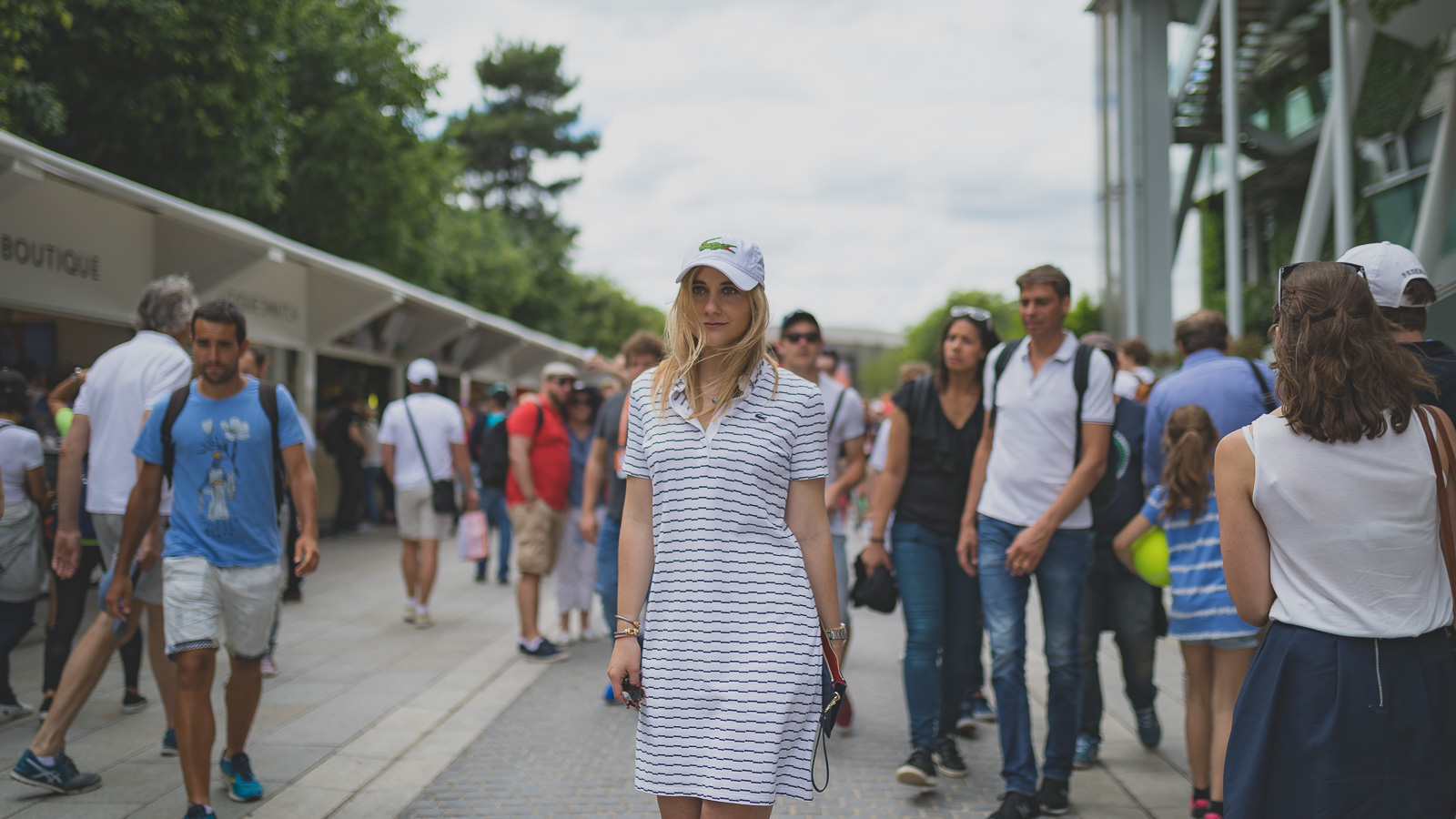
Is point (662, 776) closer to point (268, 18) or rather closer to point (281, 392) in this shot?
point (281, 392)

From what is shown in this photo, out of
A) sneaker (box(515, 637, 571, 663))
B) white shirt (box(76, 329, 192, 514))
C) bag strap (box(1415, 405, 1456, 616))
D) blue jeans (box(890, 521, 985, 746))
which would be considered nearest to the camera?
bag strap (box(1415, 405, 1456, 616))

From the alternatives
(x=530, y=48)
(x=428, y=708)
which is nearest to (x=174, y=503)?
(x=428, y=708)

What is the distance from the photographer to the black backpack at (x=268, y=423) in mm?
4223

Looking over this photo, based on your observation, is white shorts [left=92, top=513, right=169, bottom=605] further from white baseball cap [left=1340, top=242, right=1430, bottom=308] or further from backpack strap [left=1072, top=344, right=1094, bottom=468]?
white baseball cap [left=1340, top=242, right=1430, bottom=308]

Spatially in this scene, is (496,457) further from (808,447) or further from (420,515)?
(808,447)

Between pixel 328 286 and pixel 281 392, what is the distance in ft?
36.2

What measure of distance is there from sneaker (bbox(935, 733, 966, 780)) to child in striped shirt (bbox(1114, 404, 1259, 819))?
3.17 ft

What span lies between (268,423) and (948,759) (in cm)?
322

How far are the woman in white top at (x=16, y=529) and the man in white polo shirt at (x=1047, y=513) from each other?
4.67m

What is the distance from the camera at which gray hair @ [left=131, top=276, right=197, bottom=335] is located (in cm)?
512

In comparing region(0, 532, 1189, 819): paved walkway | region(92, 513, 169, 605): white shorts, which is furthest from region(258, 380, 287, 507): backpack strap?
region(0, 532, 1189, 819): paved walkway

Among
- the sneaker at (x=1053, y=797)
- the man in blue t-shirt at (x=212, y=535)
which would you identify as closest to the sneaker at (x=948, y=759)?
the sneaker at (x=1053, y=797)

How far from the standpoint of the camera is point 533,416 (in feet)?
25.3

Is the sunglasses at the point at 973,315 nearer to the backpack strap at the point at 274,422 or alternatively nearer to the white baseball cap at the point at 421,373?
the backpack strap at the point at 274,422
